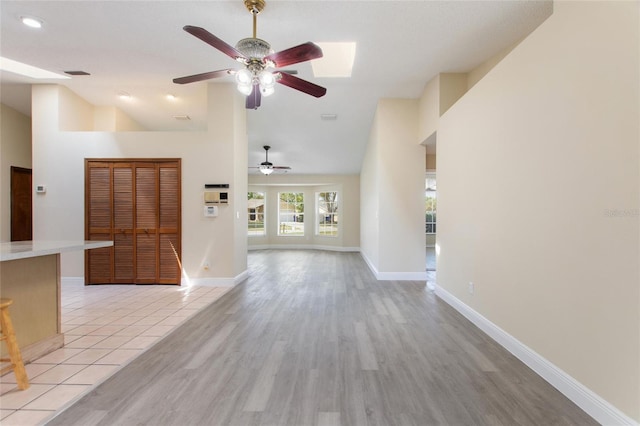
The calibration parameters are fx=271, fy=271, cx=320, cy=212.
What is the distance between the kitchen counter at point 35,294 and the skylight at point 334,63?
3.62 metres

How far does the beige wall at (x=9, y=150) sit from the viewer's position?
4945mm

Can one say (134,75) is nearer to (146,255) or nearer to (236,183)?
(236,183)

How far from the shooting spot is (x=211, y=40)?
2150mm

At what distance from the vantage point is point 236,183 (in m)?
4.60

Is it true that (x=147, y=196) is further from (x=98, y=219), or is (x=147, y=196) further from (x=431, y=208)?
(x=431, y=208)

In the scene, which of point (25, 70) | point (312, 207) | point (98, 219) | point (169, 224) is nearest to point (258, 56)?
point (169, 224)

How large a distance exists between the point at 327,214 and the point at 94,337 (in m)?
7.42

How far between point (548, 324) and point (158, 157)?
5.34 m

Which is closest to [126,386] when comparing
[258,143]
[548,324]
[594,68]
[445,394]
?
[445,394]

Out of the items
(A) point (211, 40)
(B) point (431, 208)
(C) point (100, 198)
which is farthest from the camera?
(B) point (431, 208)

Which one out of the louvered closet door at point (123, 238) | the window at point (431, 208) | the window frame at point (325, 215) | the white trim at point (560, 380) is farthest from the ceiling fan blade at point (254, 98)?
the window at point (431, 208)

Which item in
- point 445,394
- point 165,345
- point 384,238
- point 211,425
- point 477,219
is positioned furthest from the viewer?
point 384,238

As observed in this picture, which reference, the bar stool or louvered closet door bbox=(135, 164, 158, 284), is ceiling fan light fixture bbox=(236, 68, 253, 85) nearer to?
the bar stool

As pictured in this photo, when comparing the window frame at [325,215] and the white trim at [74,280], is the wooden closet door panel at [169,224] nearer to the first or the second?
the white trim at [74,280]
